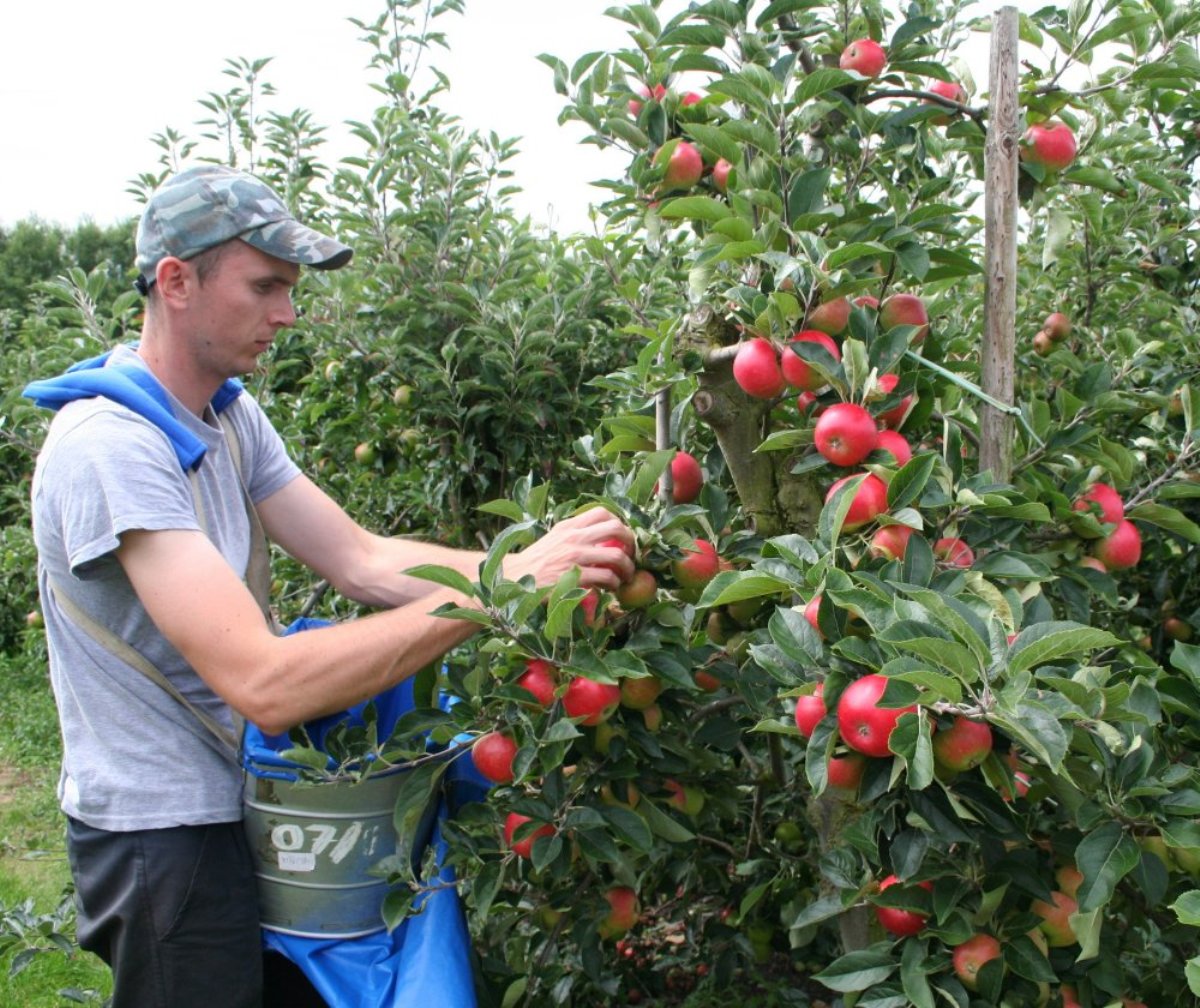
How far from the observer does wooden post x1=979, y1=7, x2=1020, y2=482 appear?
5.29 ft

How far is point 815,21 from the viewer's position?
6.09 feet

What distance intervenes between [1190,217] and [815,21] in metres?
1.45

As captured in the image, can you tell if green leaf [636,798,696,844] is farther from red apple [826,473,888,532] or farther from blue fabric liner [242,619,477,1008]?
red apple [826,473,888,532]

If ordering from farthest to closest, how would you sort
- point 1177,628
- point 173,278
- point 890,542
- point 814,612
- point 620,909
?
point 1177,628 < point 620,909 < point 173,278 < point 890,542 < point 814,612

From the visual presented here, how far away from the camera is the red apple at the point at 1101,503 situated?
→ 5.92 feet

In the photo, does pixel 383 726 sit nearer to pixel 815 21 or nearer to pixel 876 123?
pixel 876 123

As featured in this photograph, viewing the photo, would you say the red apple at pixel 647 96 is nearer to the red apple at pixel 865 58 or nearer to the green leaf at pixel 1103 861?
the red apple at pixel 865 58

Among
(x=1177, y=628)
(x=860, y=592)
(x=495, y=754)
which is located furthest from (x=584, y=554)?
(x=1177, y=628)

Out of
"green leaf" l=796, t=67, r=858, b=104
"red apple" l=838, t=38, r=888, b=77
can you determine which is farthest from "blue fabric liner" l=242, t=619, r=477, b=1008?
"red apple" l=838, t=38, r=888, b=77

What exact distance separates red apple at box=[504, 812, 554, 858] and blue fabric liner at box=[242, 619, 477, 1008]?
12cm

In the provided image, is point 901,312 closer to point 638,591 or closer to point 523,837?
point 638,591

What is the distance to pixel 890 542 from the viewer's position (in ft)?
4.66

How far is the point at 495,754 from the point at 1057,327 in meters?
1.88

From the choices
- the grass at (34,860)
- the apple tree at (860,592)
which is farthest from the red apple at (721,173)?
the grass at (34,860)
